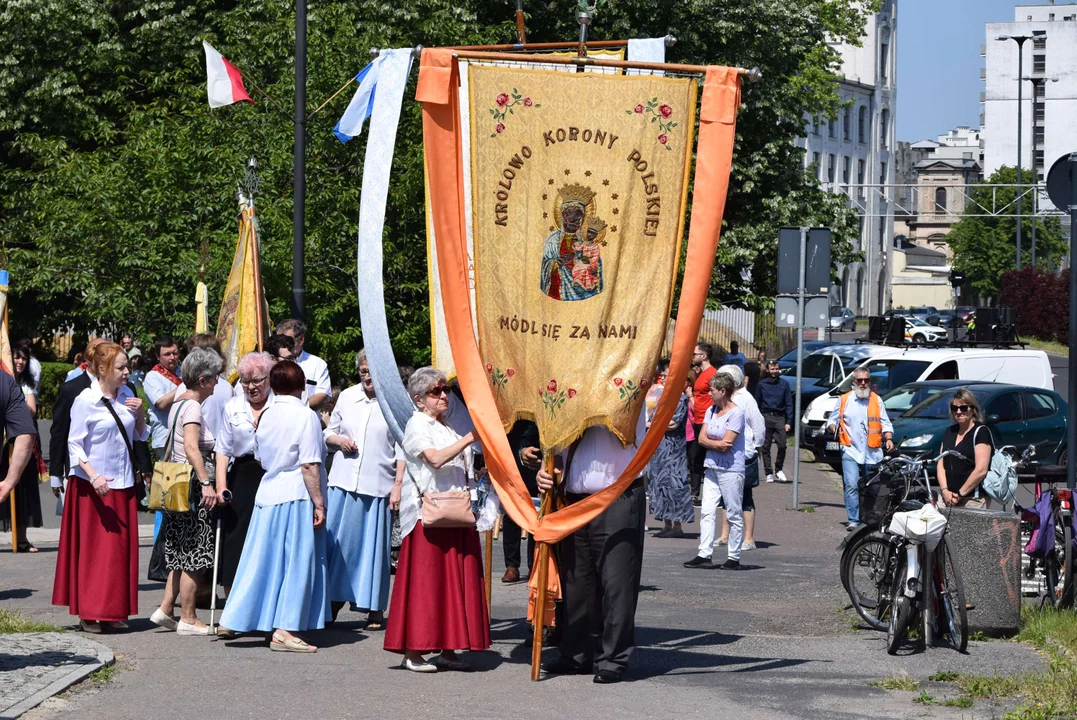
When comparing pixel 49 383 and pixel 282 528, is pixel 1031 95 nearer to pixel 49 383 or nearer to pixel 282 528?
pixel 49 383

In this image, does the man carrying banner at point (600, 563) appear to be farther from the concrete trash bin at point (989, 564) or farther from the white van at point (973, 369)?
the white van at point (973, 369)

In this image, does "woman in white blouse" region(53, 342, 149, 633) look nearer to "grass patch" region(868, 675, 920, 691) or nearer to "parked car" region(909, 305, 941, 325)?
"grass patch" region(868, 675, 920, 691)

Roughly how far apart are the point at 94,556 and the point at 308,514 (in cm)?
150

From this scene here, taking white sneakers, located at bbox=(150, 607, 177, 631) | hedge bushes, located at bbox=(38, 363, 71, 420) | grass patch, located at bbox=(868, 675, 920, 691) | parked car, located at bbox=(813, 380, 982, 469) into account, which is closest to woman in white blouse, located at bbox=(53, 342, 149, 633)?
white sneakers, located at bbox=(150, 607, 177, 631)

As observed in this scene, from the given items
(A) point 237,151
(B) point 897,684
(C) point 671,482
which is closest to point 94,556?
(B) point 897,684

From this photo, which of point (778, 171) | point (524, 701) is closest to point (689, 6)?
point (778, 171)

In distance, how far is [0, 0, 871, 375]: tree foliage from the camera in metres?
20.5

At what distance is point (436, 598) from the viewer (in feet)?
29.0

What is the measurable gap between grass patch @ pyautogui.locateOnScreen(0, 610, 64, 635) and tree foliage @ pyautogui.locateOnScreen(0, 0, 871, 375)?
31.8 feet

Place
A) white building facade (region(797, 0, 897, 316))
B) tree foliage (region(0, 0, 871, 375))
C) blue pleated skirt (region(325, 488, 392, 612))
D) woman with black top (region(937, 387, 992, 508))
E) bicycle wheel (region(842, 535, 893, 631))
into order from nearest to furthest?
blue pleated skirt (region(325, 488, 392, 612)) < bicycle wheel (region(842, 535, 893, 631)) < woman with black top (region(937, 387, 992, 508)) < tree foliage (region(0, 0, 871, 375)) < white building facade (region(797, 0, 897, 316))

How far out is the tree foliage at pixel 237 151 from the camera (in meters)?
20.5

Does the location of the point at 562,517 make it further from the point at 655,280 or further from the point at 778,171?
the point at 778,171

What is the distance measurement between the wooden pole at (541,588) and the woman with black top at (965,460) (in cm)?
401

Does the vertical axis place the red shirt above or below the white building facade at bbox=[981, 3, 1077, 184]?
below
